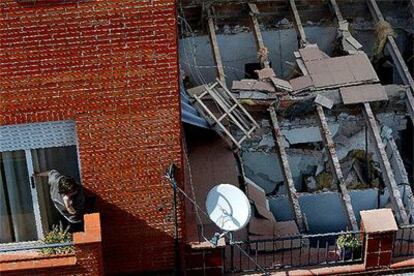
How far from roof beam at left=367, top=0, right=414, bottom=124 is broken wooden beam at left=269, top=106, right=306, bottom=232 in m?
3.13

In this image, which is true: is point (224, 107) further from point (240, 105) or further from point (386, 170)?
point (386, 170)

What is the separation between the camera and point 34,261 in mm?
10492

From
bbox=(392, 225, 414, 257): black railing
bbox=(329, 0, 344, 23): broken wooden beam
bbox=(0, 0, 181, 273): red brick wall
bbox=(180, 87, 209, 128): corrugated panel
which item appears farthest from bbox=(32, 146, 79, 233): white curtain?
bbox=(329, 0, 344, 23): broken wooden beam

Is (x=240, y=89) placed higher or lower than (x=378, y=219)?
higher

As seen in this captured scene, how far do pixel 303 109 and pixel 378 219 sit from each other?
15.1ft

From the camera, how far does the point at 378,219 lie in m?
11.5

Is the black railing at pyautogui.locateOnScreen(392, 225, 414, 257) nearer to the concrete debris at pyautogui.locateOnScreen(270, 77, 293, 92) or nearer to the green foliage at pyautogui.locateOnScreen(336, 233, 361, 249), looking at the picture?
the green foliage at pyautogui.locateOnScreen(336, 233, 361, 249)

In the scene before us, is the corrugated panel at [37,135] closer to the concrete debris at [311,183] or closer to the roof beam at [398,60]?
the concrete debris at [311,183]

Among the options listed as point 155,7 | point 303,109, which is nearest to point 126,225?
point 155,7

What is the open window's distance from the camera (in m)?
10.3

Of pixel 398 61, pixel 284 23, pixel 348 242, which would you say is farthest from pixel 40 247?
pixel 398 61

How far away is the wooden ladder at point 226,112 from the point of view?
14.3 metres

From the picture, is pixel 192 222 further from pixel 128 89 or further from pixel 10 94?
pixel 10 94

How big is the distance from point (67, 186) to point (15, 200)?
3.72 feet
